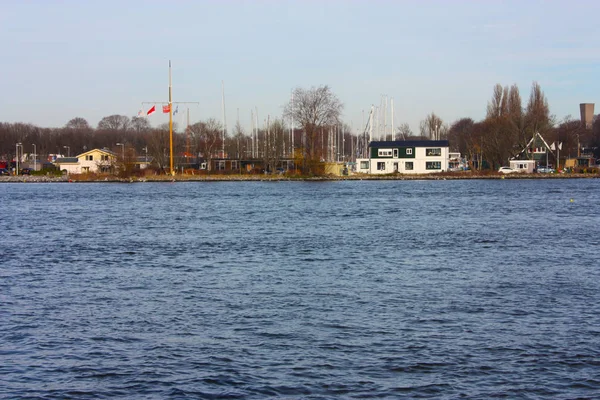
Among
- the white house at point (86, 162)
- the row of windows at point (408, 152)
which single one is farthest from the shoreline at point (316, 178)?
the white house at point (86, 162)

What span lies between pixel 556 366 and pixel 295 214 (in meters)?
33.9

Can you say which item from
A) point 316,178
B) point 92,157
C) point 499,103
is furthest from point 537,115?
point 92,157

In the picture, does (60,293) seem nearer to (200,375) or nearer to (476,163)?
(200,375)

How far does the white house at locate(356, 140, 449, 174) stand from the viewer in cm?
10488

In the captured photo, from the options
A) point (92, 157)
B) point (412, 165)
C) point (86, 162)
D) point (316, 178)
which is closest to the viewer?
point (316, 178)

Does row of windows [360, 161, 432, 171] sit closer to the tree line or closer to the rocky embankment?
the tree line

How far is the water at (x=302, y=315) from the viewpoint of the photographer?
1152 cm

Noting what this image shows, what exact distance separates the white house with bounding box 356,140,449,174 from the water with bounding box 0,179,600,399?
2842 inches

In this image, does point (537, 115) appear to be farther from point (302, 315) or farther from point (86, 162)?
point (302, 315)

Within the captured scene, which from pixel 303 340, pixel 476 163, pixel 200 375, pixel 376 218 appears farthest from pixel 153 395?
pixel 476 163

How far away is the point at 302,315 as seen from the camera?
15.8 m

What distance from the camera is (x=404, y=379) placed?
11516 mm

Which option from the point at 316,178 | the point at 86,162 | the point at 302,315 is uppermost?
the point at 86,162

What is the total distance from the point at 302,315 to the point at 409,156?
91.8m
